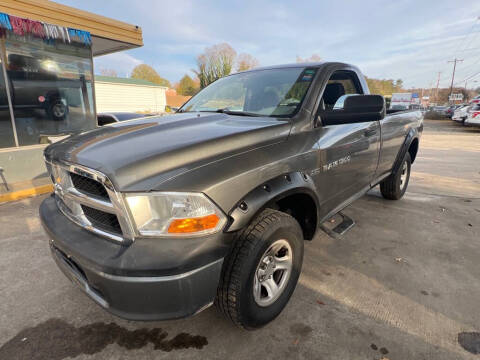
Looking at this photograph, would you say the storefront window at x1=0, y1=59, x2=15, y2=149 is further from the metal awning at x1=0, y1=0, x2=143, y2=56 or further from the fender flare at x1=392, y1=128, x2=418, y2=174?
the fender flare at x1=392, y1=128, x2=418, y2=174

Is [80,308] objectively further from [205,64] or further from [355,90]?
[205,64]

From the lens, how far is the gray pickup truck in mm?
1446

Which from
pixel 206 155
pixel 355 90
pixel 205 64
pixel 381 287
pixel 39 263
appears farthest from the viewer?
pixel 205 64

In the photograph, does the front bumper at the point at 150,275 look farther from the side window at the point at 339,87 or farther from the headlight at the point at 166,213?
the side window at the point at 339,87

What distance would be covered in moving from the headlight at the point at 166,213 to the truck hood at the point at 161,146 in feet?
0.22

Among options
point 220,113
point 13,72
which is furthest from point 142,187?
point 13,72

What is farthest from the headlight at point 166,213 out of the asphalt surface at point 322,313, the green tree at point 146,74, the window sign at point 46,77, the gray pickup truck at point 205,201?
the green tree at point 146,74

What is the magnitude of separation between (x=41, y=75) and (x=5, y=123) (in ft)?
4.23

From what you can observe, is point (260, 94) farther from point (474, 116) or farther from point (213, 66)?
point (213, 66)

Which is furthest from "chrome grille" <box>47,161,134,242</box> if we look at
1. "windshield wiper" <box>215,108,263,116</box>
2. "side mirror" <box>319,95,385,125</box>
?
"side mirror" <box>319,95,385,125</box>

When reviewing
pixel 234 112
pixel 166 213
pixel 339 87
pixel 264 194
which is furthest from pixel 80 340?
pixel 339 87

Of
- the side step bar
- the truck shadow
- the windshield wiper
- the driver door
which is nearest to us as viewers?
the truck shadow

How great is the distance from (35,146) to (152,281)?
5767 mm

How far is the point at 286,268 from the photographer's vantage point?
213 cm
